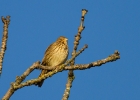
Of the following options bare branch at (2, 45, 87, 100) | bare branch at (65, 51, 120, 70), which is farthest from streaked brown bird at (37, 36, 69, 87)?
bare branch at (65, 51, 120, 70)

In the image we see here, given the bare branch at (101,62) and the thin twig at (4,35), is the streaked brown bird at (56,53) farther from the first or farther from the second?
the bare branch at (101,62)

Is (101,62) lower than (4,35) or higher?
lower

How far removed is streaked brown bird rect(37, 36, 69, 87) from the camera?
1123 cm

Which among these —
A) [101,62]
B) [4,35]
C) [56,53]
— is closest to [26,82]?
[101,62]

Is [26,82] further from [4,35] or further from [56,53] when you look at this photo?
[56,53]

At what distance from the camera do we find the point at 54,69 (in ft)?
22.8

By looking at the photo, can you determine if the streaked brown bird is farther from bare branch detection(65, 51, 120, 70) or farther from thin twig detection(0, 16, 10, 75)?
bare branch detection(65, 51, 120, 70)

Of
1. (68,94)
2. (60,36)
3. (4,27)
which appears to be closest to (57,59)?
(60,36)

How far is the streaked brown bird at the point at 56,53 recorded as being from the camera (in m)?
11.2

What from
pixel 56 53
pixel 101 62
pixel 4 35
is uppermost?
pixel 56 53

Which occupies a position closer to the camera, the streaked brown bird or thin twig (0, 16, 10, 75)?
thin twig (0, 16, 10, 75)

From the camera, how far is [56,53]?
11602 mm

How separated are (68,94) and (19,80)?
1.15 m

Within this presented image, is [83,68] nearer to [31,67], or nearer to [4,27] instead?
[31,67]
